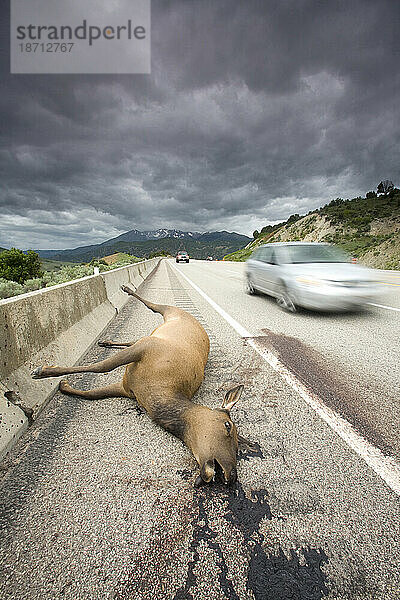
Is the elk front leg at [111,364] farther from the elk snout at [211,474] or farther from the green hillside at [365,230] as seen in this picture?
the green hillside at [365,230]

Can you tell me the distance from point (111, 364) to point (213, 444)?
4.29 feet

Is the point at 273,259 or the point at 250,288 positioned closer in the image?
the point at 273,259

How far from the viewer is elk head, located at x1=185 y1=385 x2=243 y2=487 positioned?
1827mm

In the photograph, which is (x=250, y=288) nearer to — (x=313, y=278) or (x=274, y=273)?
(x=274, y=273)

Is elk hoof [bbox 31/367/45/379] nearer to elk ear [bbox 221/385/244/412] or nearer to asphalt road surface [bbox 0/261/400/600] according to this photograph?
asphalt road surface [bbox 0/261/400/600]

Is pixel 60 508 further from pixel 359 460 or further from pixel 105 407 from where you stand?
pixel 359 460

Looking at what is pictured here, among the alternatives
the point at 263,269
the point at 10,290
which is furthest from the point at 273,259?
the point at 10,290

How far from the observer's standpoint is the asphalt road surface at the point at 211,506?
1435 millimetres

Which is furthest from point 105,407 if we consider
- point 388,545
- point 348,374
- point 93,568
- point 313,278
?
point 313,278

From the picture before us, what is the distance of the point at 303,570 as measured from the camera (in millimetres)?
1486

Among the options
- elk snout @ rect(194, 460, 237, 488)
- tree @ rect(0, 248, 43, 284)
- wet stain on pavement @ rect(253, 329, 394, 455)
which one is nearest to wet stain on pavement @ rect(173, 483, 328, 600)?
elk snout @ rect(194, 460, 237, 488)

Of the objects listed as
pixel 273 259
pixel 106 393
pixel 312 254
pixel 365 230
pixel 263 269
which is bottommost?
pixel 106 393

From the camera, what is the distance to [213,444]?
188 centimetres

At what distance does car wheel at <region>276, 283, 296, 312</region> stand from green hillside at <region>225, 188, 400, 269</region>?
27.4 meters
